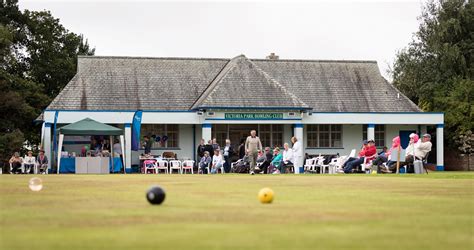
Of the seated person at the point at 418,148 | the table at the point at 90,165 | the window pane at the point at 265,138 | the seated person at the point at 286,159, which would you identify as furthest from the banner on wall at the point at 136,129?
the seated person at the point at 418,148

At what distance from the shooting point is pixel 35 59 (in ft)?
201

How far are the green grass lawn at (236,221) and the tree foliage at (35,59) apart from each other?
41324mm

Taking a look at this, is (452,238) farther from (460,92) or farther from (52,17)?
(52,17)

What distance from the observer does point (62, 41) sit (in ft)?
207

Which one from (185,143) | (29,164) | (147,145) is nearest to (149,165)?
(147,145)

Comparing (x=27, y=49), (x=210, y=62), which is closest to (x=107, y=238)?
(x=210, y=62)

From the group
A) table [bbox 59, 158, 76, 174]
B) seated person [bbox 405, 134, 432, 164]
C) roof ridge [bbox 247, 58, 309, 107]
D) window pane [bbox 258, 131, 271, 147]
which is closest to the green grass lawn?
seated person [bbox 405, 134, 432, 164]

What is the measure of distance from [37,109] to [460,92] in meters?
27.5

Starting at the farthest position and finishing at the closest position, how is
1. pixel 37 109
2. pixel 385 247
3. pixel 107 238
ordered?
pixel 37 109, pixel 107 238, pixel 385 247

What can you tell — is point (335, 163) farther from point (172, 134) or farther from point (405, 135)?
point (405, 135)

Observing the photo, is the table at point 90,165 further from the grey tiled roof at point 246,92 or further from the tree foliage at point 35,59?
the tree foliage at point 35,59

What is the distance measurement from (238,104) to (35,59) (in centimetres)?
2087

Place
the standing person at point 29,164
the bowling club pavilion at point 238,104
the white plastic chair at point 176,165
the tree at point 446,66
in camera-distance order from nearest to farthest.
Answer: the standing person at point 29,164
the white plastic chair at point 176,165
the bowling club pavilion at point 238,104
the tree at point 446,66

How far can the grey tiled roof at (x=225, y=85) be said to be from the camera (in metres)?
47.5
